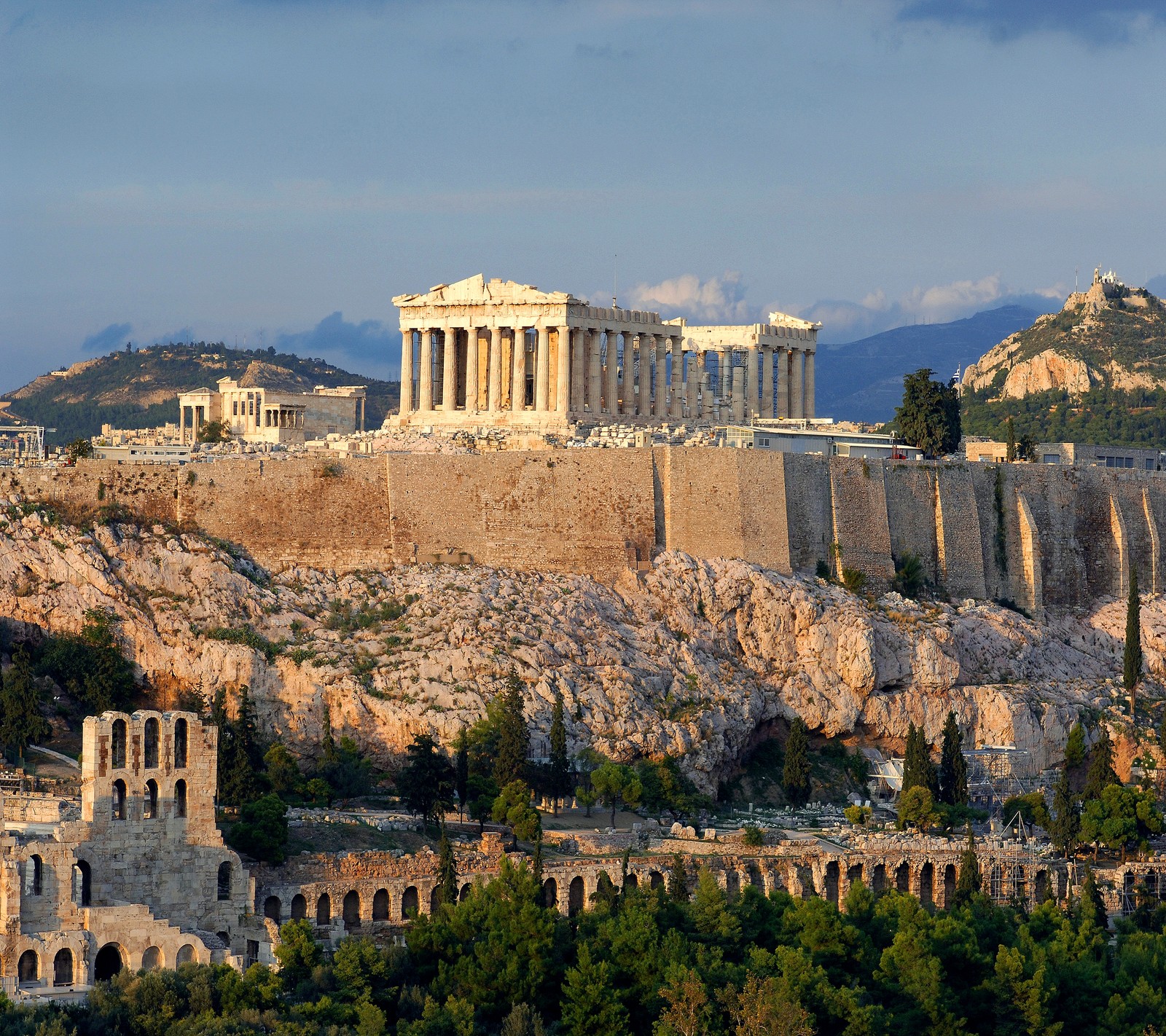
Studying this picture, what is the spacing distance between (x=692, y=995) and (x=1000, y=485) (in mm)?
44825

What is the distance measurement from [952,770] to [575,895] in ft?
57.9

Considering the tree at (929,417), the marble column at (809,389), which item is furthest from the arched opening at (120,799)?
the marble column at (809,389)

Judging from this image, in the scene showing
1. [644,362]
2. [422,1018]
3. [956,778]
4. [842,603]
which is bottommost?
[422,1018]

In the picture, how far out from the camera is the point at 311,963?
58.9 meters

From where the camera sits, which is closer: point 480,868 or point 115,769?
point 115,769

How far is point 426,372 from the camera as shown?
327 feet

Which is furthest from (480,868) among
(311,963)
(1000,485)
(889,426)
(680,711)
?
(889,426)

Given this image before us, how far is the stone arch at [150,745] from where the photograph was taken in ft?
200

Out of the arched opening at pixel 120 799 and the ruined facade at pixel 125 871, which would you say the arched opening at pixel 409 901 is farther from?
the arched opening at pixel 120 799

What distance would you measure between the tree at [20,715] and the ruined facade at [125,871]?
27.0 ft

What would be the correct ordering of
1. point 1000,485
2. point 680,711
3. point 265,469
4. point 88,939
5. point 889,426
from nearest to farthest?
point 88,939, point 680,711, point 265,469, point 1000,485, point 889,426

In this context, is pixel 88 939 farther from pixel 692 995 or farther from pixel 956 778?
pixel 956 778

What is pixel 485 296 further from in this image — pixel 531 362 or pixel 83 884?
pixel 83 884

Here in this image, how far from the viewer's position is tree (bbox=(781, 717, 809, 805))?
267 ft
